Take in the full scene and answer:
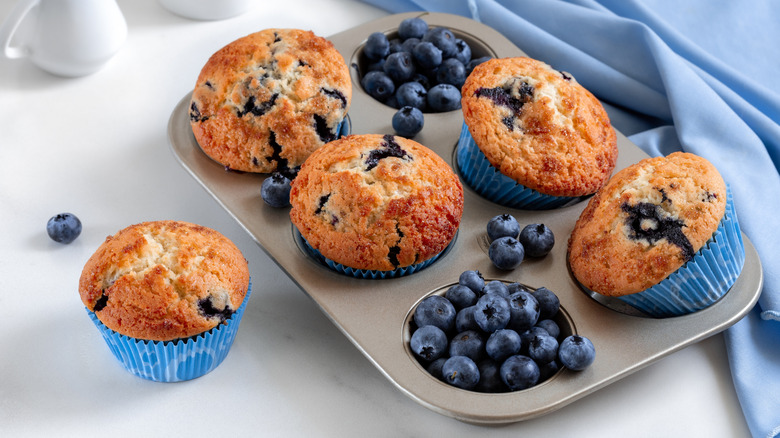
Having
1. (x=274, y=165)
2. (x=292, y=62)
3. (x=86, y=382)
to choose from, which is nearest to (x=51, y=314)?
(x=86, y=382)

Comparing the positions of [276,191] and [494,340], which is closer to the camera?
[494,340]

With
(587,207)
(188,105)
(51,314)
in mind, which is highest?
(587,207)

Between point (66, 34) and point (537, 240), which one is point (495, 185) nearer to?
point (537, 240)

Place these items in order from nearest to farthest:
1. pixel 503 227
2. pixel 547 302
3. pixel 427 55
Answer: pixel 547 302 < pixel 503 227 < pixel 427 55

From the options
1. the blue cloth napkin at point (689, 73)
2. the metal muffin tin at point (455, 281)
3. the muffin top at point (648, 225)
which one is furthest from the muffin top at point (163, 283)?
the blue cloth napkin at point (689, 73)

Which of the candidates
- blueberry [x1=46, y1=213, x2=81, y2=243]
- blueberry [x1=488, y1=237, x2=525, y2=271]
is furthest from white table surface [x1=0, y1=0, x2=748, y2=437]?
blueberry [x1=488, y1=237, x2=525, y2=271]

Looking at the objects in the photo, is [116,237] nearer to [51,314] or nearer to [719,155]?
[51,314]

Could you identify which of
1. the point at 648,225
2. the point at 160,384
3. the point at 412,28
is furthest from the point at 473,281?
the point at 412,28
